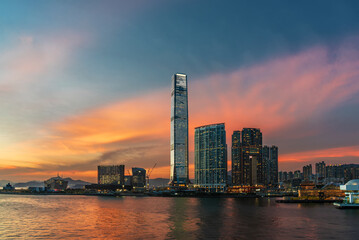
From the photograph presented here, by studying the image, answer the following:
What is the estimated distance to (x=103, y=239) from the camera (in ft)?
223

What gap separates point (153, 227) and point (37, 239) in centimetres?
2736

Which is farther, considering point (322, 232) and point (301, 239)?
point (322, 232)

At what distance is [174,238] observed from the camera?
68125 millimetres

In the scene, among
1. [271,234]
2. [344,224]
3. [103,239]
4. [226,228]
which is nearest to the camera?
[103,239]

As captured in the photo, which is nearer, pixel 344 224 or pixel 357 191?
pixel 344 224

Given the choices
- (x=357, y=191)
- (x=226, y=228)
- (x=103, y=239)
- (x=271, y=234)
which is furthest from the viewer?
(x=357, y=191)

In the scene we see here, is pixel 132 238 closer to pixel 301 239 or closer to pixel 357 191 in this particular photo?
pixel 301 239

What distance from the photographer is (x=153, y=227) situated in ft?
280

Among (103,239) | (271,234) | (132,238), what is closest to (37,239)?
(103,239)

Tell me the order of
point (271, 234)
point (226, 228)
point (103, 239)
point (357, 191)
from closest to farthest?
1. point (103, 239)
2. point (271, 234)
3. point (226, 228)
4. point (357, 191)

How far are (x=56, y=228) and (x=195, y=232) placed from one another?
3496cm

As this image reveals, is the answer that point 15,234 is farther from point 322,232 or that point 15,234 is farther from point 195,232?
point 322,232

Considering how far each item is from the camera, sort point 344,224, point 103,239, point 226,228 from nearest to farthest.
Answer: point 103,239 → point 226,228 → point 344,224

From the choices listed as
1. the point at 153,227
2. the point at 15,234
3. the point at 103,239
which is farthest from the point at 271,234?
the point at 15,234
